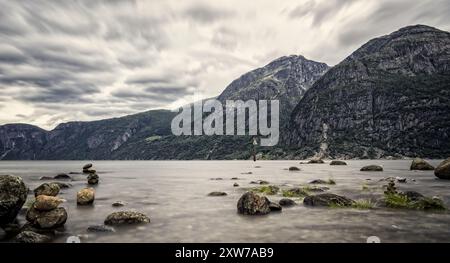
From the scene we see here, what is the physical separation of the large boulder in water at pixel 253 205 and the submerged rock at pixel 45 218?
11.5 metres

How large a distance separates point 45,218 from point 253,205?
12785 mm

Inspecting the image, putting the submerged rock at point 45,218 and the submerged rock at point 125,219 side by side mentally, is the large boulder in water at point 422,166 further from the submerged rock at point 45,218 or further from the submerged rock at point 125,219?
the submerged rock at point 45,218

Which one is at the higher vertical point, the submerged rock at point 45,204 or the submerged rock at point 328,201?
the submerged rock at point 45,204

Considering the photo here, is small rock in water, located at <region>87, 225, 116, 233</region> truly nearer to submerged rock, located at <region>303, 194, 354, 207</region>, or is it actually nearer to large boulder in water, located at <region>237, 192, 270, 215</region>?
large boulder in water, located at <region>237, 192, 270, 215</region>

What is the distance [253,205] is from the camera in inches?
850

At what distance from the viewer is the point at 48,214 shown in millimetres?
17406

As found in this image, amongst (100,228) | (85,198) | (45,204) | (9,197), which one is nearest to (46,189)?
(85,198)

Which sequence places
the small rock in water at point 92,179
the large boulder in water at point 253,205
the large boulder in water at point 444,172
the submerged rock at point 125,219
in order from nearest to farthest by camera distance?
the submerged rock at point 125,219
the large boulder in water at point 253,205
the large boulder in water at point 444,172
the small rock in water at point 92,179

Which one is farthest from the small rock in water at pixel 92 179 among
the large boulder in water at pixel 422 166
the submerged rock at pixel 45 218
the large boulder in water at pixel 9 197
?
the large boulder in water at pixel 422 166

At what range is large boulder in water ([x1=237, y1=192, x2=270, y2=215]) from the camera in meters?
21.3

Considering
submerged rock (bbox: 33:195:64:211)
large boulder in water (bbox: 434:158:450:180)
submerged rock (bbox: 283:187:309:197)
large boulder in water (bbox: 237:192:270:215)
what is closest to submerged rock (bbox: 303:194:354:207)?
large boulder in water (bbox: 237:192:270:215)

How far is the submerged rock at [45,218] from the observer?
666 inches
